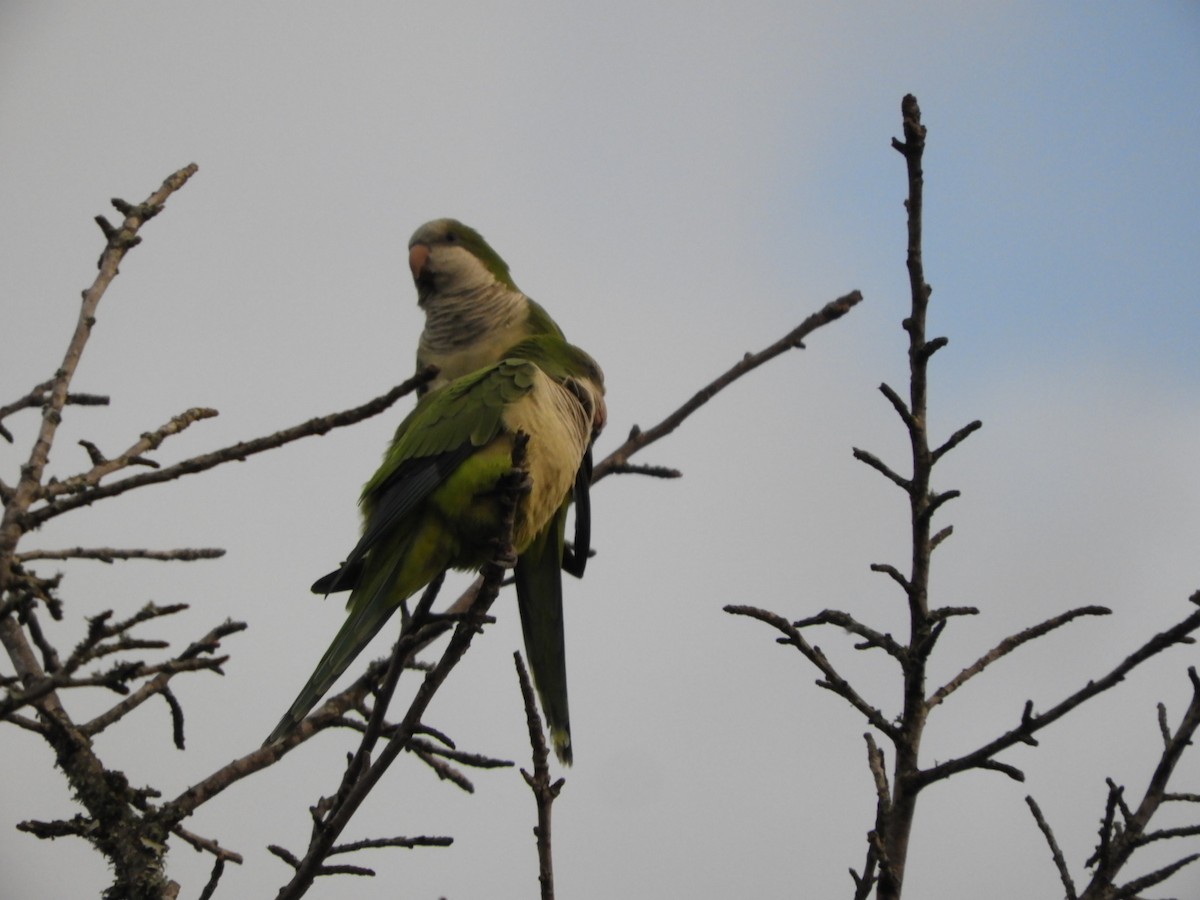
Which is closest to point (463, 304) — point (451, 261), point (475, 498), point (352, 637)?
point (451, 261)

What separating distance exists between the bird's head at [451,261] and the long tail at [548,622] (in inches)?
73.4

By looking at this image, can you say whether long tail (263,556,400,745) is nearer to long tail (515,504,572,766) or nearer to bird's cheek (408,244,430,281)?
long tail (515,504,572,766)

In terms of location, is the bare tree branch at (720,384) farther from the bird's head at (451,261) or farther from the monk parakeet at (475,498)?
the bird's head at (451,261)

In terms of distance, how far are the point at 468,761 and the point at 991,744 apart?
1441 mm

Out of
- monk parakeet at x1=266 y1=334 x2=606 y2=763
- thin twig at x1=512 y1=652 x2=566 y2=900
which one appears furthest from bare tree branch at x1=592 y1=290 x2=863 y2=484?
thin twig at x1=512 y1=652 x2=566 y2=900

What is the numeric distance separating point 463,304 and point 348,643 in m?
2.61

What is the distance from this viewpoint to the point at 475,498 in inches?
154

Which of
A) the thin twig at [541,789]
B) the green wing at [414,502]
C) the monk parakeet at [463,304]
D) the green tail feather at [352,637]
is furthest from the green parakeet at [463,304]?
the thin twig at [541,789]

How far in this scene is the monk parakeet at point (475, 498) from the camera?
12.4 ft

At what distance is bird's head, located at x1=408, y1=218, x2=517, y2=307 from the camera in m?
5.86

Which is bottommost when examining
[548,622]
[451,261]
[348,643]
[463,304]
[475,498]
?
[348,643]

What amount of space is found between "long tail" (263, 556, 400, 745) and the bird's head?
2443mm

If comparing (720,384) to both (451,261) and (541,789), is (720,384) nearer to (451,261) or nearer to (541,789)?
(541,789)

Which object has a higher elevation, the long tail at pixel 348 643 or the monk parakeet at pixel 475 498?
the monk parakeet at pixel 475 498
